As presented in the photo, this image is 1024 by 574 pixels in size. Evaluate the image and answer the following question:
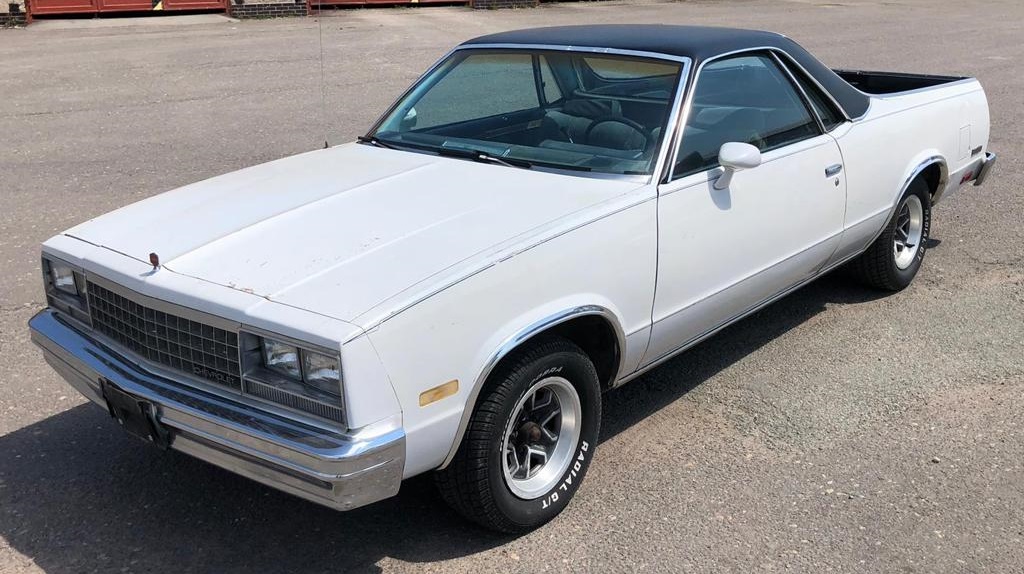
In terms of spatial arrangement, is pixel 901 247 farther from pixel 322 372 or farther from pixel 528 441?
pixel 322 372

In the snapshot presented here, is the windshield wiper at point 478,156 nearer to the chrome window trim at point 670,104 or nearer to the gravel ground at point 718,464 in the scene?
the chrome window trim at point 670,104

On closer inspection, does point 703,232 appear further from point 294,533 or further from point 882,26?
point 882,26

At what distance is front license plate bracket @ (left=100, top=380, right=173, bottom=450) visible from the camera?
3.16 m

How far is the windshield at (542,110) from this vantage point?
407cm

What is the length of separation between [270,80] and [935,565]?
36.3 feet

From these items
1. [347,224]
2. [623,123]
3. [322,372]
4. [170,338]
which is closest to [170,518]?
[170,338]

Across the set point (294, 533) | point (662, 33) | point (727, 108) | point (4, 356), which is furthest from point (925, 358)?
point (4, 356)

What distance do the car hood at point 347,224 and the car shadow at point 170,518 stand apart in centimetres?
96

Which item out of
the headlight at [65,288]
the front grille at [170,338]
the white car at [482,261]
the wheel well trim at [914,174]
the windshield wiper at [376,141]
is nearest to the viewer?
the white car at [482,261]

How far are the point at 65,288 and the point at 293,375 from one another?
1.28 meters

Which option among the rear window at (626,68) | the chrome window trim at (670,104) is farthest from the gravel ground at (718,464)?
the rear window at (626,68)

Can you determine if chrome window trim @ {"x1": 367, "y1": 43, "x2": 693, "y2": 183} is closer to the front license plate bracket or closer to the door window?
the door window

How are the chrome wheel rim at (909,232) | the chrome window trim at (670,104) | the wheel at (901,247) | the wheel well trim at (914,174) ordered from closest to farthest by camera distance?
the chrome window trim at (670,104)
the wheel well trim at (914,174)
the wheel at (901,247)
the chrome wheel rim at (909,232)

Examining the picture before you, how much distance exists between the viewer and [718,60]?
14.3 ft
